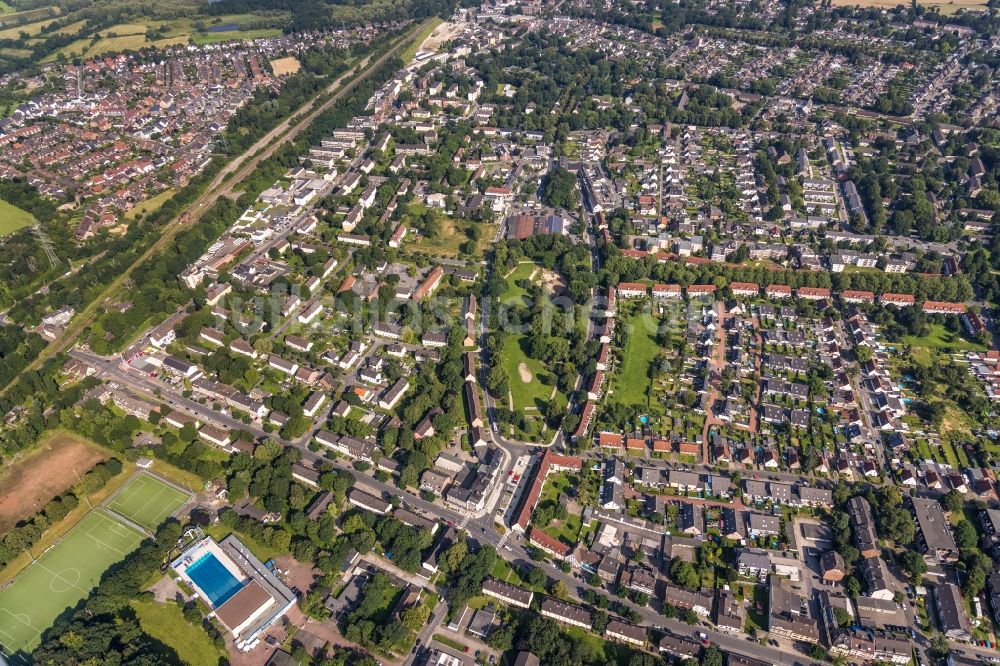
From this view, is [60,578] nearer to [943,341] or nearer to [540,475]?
[540,475]

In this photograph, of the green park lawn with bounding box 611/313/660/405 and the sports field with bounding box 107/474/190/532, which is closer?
the sports field with bounding box 107/474/190/532

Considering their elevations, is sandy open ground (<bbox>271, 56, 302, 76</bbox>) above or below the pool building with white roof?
above

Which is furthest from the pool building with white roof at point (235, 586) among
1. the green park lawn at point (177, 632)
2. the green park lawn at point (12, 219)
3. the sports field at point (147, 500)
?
the green park lawn at point (12, 219)

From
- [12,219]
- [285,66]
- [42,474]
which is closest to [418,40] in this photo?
[285,66]

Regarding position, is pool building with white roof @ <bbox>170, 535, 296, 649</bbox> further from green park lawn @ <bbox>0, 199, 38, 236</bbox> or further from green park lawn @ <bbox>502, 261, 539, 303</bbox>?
green park lawn @ <bbox>0, 199, 38, 236</bbox>

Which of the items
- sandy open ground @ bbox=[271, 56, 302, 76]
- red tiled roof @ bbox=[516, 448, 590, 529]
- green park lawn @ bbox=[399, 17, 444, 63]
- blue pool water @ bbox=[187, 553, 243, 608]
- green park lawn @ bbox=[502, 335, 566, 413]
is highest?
green park lawn @ bbox=[399, 17, 444, 63]

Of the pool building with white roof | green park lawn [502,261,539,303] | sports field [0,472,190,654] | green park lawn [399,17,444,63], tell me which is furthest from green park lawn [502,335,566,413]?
green park lawn [399,17,444,63]

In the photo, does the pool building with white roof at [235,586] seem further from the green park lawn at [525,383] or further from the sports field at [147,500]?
the green park lawn at [525,383]
